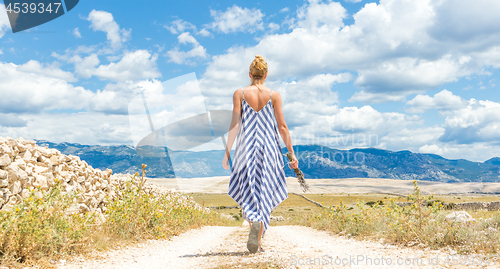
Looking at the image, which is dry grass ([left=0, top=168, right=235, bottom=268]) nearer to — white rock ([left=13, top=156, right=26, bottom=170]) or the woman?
white rock ([left=13, top=156, right=26, bottom=170])

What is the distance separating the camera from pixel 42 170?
804 cm

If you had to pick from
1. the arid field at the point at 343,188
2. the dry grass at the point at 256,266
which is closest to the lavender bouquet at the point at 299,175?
the dry grass at the point at 256,266

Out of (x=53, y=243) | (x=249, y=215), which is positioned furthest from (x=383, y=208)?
(x=53, y=243)

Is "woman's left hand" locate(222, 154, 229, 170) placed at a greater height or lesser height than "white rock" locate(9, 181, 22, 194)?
greater

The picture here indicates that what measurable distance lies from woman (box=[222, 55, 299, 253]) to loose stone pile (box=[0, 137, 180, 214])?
3190 millimetres

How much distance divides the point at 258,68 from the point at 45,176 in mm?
6391

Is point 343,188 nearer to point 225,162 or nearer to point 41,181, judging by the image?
point 41,181

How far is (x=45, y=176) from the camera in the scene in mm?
7977

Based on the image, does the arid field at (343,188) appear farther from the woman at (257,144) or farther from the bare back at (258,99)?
the bare back at (258,99)

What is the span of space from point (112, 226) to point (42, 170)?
8.73 feet

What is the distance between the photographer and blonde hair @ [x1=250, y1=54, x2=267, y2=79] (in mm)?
5520

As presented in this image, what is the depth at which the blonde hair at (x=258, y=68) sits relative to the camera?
18.1 ft

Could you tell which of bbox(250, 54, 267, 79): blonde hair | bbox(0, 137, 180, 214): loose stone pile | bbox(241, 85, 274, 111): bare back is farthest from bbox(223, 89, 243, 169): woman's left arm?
bbox(0, 137, 180, 214): loose stone pile

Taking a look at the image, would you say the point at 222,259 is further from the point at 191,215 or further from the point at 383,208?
the point at 191,215
